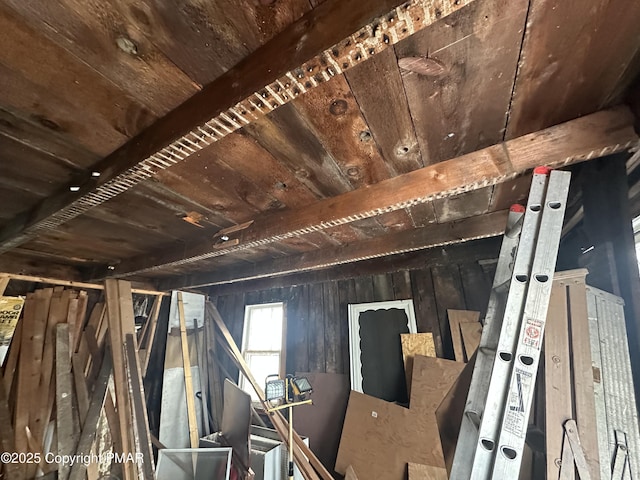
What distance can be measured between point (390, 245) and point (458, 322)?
3.28 feet

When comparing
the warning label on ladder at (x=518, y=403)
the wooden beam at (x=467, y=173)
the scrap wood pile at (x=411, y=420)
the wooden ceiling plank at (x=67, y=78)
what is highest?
the wooden ceiling plank at (x=67, y=78)

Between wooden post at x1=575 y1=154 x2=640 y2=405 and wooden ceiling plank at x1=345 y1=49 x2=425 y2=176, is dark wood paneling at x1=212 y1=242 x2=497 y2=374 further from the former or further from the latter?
wooden ceiling plank at x1=345 y1=49 x2=425 y2=176

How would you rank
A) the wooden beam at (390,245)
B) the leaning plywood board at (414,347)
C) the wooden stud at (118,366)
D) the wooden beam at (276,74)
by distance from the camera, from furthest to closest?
the leaning plywood board at (414,347)
the wooden stud at (118,366)
the wooden beam at (390,245)
the wooden beam at (276,74)

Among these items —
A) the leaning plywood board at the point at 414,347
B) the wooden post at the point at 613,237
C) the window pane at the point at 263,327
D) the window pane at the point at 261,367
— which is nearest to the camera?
the wooden post at the point at 613,237

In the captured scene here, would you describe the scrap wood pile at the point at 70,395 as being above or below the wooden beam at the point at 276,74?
below

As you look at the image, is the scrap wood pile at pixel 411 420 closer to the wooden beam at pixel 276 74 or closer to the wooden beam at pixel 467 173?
the wooden beam at pixel 467 173

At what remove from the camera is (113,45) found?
2.34ft

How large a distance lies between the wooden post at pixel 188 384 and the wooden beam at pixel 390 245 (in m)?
1.14

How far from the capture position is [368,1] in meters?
0.57

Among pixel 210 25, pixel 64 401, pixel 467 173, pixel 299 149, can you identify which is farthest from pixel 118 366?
pixel 467 173

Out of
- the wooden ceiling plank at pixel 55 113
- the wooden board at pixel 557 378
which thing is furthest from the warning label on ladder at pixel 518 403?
the wooden ceiling plank at pixel 55 113

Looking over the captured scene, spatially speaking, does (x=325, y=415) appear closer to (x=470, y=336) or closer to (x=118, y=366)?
(x=470, y=336)

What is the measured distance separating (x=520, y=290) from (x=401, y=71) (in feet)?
2.41

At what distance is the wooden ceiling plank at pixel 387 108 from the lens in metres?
0.79
